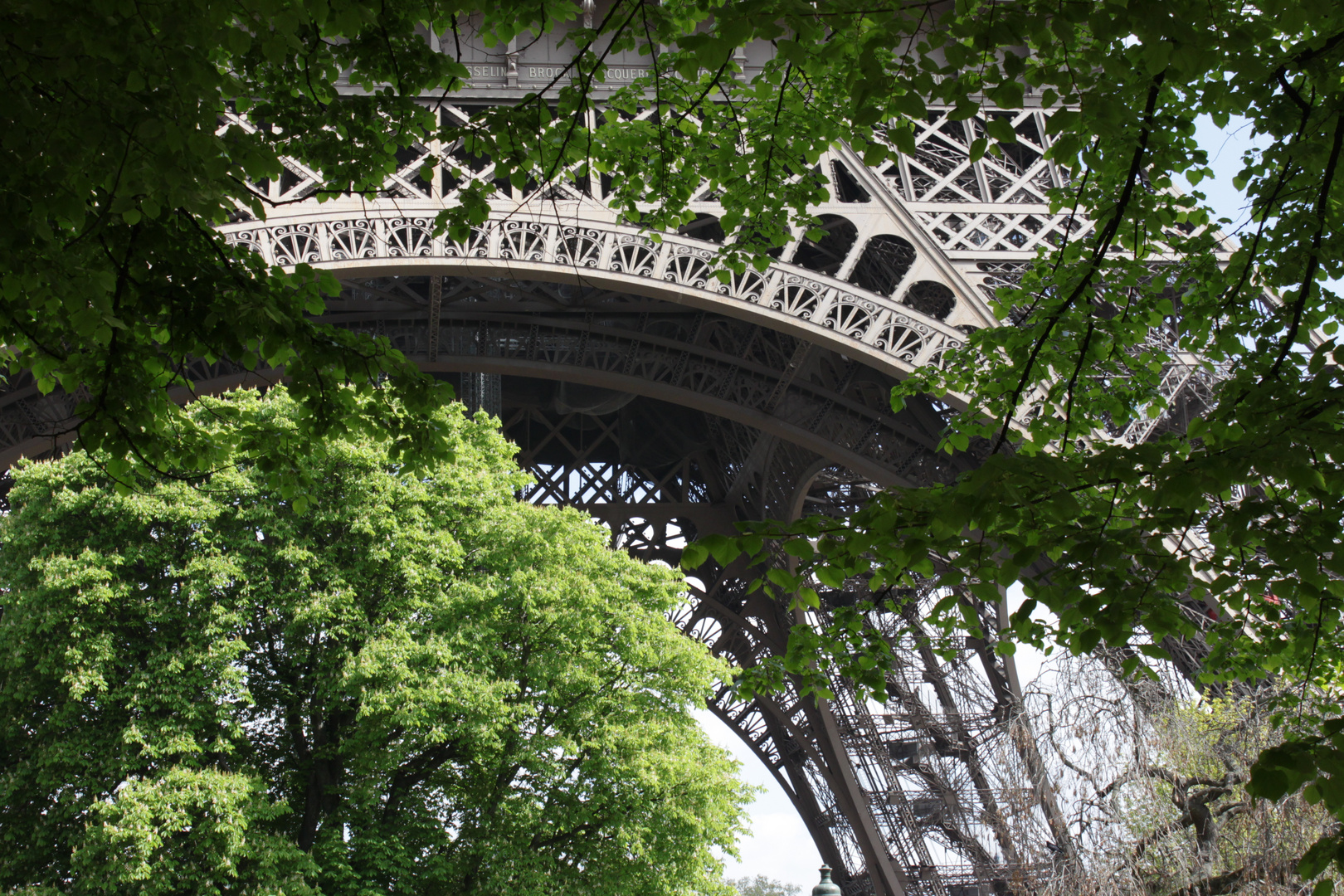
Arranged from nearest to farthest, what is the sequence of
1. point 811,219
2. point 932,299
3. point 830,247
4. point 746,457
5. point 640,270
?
point 811,219, point 640,270, point 932,299, point 830,247, point 746,457

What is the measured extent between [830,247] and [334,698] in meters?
10.1

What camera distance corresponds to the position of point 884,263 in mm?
15984

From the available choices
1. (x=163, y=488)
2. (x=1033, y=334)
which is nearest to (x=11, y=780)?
(x=163, y=488)

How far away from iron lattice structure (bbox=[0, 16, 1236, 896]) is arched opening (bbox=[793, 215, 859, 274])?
Result: 50 millimetres

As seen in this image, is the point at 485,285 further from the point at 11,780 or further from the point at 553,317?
the point at 11,780

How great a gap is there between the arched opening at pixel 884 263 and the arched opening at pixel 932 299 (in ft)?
1.02

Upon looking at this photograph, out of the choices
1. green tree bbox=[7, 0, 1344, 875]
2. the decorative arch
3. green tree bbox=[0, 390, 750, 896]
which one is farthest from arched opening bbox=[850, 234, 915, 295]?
green tree bbox=[7, 0, 1344, 875]

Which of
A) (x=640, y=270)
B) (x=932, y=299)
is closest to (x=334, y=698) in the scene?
(x=640, y=270)

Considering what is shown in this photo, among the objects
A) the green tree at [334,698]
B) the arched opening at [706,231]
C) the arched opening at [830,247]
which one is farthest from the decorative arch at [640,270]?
the green tree at [334,698]

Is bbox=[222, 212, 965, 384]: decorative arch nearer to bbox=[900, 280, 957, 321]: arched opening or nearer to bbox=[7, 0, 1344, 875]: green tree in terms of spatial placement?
bbox=[900, 280, 957, 321]: arched opening

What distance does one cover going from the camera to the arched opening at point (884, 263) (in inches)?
625

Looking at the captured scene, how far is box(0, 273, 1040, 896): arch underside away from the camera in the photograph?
16.9 m

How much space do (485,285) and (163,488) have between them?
22.1ft

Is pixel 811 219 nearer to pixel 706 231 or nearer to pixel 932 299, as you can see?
pixel 932 299
